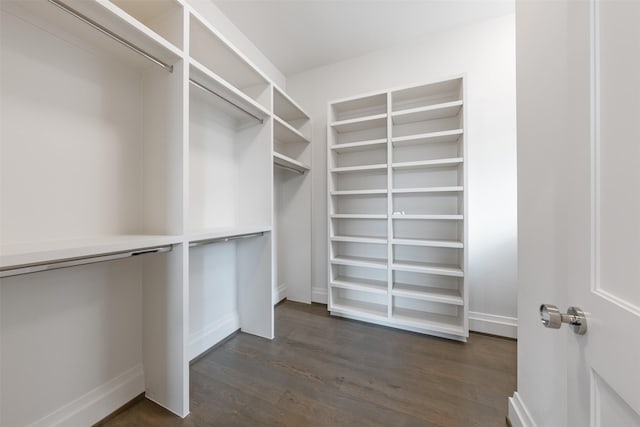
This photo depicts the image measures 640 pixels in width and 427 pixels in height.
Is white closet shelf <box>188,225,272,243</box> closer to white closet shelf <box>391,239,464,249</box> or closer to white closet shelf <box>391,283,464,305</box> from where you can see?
white closet shelf <box>391,239,464,249</box>

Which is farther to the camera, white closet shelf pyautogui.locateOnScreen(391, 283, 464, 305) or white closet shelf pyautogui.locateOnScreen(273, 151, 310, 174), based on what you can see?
white closet shelf pyautogui.locateOnScreen(273, 151, 310, 174)

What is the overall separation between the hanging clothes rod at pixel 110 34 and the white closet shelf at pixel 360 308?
2232mm

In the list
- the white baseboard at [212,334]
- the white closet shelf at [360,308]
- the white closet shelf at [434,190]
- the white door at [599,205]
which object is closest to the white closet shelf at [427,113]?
the white closet shelf at [434,190]

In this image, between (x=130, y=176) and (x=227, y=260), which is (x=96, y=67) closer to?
(x=130, y=176)

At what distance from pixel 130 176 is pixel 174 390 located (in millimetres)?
1191

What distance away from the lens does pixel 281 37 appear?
86.1 inches

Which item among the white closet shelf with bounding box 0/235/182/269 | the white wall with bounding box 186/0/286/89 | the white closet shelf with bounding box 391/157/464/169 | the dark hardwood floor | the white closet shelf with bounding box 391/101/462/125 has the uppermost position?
the white wall with bounding box 186/0/286/89

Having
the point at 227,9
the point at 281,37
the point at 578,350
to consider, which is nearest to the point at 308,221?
the point at 281,37

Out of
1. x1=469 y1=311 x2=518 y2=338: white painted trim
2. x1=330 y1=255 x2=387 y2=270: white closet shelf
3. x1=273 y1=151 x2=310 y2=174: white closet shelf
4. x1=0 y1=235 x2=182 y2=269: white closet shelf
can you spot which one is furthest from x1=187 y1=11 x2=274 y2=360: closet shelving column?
x1=469 y1=311 x2=518 y2=338: white painted trim

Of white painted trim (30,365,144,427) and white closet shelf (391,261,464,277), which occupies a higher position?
white closet shelf (391,261,464,277)

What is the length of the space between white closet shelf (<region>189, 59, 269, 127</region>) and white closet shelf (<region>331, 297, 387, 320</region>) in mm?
1880

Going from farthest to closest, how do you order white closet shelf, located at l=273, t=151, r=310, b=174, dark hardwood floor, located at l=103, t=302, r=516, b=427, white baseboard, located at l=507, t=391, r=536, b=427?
white closet shelf, located at l=273, t=151, r=310, b=174
dark hardwood floor, located at l=103, t=302, r=516, b=427
white baseboard, located at l=507, t=391, r=536, b=427

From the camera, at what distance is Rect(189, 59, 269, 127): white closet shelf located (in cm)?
131

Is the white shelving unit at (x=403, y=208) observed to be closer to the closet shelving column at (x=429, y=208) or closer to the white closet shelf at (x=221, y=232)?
the closet shelving column at (x=429, y=208)
